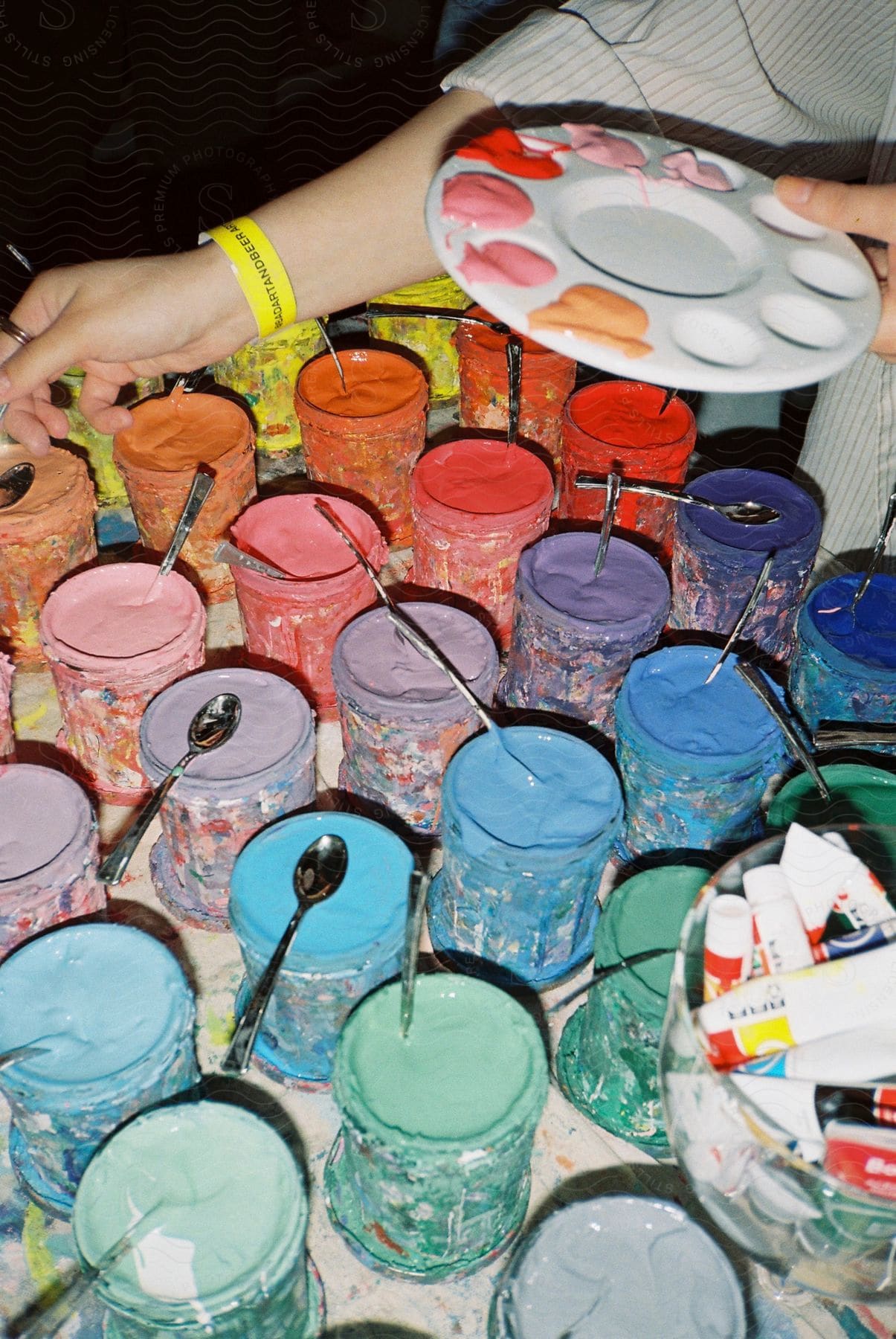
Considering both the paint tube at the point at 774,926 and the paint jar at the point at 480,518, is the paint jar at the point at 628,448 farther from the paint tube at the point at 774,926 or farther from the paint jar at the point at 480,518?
the paint tube at the point at 774,926

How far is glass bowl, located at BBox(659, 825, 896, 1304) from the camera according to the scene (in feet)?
1.70

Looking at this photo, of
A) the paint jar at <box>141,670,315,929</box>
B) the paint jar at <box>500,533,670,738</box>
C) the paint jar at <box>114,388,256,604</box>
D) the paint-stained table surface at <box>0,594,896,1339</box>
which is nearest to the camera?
the paint-stained table surface at <box>0,594,896,1339</box>

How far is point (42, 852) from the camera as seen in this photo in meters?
0.88

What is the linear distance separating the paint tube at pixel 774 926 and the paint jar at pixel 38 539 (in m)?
0.78

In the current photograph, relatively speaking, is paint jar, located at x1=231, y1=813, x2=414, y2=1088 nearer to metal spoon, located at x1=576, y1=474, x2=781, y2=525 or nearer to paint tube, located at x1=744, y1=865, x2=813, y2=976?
paint tube, located at x1=744, y1=865, x2=813, y2=976

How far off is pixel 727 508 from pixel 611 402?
0.20 meters

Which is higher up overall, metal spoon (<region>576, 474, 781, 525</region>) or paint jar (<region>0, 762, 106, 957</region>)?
metal spoon (<region>576, 474, 781, 525</region>)

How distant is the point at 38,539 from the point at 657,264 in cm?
65

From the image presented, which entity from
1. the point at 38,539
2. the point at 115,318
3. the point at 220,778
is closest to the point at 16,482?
the point at 38,539

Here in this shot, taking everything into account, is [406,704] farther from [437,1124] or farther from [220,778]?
[437,1124]

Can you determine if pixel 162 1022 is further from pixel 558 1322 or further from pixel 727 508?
pixel 727 508

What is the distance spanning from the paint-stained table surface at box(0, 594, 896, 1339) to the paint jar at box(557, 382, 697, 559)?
0.50 metres

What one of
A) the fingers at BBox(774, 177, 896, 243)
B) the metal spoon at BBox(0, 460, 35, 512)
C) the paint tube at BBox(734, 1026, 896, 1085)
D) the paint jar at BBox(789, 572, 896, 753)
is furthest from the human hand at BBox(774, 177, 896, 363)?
the metal spoon at BBox(0, 460, 35, 512)

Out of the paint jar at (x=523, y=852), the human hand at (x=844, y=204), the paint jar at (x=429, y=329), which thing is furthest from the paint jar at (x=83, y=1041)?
the paint jar at (x=429, y=329)
